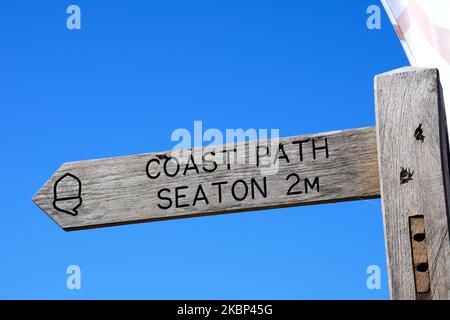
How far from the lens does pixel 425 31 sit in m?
3.13

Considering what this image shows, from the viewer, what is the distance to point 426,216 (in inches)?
76.8

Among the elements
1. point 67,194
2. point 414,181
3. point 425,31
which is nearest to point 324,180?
point 414,181

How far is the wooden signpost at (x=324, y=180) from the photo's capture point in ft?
6.39

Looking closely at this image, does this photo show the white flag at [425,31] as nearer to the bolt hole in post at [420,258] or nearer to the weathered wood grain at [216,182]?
the weathered wood grain at [216,182]

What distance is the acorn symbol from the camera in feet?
7.62

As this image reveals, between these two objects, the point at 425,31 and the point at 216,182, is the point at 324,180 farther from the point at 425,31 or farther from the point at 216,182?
the point at 425,31

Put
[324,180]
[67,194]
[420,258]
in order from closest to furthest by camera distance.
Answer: [420,258], [324,180], [67,194]

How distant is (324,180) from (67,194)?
0.89m

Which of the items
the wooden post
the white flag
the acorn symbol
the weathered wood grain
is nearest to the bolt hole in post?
the wooden post

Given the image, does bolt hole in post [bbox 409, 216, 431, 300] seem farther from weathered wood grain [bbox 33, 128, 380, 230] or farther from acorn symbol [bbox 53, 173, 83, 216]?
acorn symbol [bbox 53, 173, 83, 216]

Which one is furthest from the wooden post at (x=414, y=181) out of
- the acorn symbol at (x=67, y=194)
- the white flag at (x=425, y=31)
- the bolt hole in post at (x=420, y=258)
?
the acorn symbol at (x=67, y=194)

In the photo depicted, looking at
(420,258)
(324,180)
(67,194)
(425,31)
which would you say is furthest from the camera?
(425,31)
